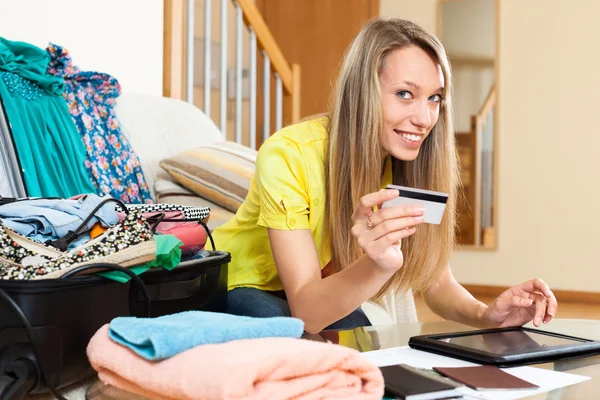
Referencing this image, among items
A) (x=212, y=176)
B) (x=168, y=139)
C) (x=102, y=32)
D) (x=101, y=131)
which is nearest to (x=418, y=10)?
(x=102, y=32)

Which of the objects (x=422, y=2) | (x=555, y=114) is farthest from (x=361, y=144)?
(x=422, y=2)

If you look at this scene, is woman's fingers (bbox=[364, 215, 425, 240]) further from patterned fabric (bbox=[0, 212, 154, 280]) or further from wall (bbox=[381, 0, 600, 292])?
wall (bbox=[381, 0, 600, 292])

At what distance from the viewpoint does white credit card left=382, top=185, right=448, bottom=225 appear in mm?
961

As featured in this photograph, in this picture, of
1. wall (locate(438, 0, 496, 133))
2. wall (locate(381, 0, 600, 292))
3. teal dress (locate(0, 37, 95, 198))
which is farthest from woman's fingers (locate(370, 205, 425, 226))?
wall (locate(438, 0, 496, 133))

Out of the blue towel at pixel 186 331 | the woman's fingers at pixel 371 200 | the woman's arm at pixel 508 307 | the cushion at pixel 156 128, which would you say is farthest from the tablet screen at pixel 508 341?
the cushion at pixel 156 128

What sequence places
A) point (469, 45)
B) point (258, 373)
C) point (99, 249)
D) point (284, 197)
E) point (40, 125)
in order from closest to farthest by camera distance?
point (258, 373), point (99, 249), point (284, 197), point (40, 125), point (469, 45)

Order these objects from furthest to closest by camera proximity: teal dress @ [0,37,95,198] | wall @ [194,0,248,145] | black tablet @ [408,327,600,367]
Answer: wall @ [194,0,248,145] < teal dress @ [0,37,95,198] < black tablet @ [408,327,600,367]

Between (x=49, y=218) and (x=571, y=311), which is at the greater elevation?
(x=49, y=218)

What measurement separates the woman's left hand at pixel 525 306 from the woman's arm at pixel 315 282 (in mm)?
222

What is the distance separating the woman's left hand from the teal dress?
111 cm

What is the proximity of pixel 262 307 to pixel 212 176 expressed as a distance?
2.47ft

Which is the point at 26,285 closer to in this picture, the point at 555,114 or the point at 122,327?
the point at 122,327

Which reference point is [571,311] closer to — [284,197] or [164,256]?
[284,197]

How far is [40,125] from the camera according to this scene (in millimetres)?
1812
